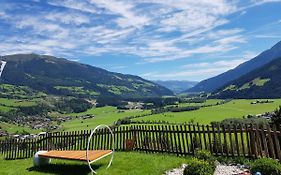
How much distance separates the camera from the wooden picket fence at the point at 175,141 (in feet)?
57.8

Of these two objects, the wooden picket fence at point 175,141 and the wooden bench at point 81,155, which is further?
the wooden picket fence at point 175,141

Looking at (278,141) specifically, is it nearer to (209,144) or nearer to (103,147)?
(209,144)

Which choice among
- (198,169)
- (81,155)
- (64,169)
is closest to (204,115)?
(64,169)

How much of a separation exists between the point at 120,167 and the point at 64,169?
3108mm

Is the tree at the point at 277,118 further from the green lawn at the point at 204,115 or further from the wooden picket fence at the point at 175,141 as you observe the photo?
the green lawn at the point at 204,115

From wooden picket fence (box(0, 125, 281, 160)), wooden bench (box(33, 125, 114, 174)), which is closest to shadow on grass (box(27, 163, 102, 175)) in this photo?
wooden bench (box(33, 125, 114, 174))

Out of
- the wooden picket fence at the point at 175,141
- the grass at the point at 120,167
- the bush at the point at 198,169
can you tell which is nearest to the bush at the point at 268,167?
the bush at the point at 198,169

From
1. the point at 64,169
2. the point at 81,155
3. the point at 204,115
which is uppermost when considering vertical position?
the point at 81,155

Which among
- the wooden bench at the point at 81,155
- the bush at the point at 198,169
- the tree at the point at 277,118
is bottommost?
the bush at the point at 198,169

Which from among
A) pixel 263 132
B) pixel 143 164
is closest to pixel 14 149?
pixel 143 164

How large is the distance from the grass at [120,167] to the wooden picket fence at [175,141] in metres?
1.49

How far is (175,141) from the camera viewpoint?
21.7m

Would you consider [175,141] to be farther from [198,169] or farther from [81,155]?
[198,169]

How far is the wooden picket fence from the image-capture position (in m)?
17.6
